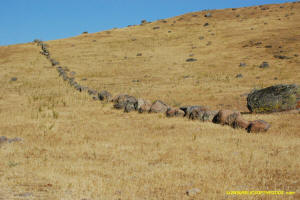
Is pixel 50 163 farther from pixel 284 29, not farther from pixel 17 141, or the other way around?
pixel 284 29

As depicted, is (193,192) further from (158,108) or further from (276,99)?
(276,99)

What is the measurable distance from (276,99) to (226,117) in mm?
4383

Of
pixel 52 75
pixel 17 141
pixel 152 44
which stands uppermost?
pixel 152 44

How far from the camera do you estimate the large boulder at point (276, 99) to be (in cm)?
1627

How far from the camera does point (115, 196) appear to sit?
6.76 m

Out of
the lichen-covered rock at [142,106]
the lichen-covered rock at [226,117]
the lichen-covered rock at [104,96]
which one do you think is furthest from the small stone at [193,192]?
the lichen-covered rock at [104,96]

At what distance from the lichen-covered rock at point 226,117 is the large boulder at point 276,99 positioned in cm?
357

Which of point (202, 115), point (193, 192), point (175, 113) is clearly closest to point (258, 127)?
point (202, 115)

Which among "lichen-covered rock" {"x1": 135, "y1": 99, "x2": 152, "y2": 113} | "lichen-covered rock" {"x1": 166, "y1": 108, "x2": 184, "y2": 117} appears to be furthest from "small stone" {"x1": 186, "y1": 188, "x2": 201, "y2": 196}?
"lichen-covered rock" {"x1": 135, "y1": 99, "x2": 152, "y2": 113}

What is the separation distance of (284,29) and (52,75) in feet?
142

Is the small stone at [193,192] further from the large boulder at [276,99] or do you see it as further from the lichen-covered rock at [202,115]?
the large boulder at [276,99]

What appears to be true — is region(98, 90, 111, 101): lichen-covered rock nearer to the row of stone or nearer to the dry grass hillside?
the row of stone

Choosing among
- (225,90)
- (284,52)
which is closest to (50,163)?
(225,90)

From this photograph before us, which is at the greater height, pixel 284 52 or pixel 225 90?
pixel 284 52
